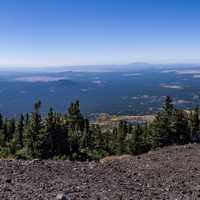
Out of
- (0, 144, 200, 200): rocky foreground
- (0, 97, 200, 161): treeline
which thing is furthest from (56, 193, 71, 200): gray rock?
(0, 97, 200, 161): treeline

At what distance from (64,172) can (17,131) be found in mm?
52521

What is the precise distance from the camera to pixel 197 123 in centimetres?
7156

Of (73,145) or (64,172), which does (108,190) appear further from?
(73,145)

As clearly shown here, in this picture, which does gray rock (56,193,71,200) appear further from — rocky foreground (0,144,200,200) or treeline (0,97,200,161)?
treeline (0,97,200,161)

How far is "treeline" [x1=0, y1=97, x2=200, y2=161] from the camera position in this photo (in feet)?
143

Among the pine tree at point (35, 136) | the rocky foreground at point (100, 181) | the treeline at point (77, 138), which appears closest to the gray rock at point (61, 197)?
the rocky foreground at point (100, 181)

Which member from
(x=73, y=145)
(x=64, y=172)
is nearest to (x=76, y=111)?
(x=73, y=145)

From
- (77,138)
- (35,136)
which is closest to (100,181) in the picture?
(35,136)

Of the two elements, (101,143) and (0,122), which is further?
(0,122)

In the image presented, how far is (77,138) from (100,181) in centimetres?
3590

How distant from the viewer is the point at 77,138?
53.6 meters

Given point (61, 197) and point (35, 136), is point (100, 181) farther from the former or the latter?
point (35, 136)

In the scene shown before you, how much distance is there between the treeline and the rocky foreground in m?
11.7

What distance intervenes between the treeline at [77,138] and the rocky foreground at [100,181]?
11.7m
